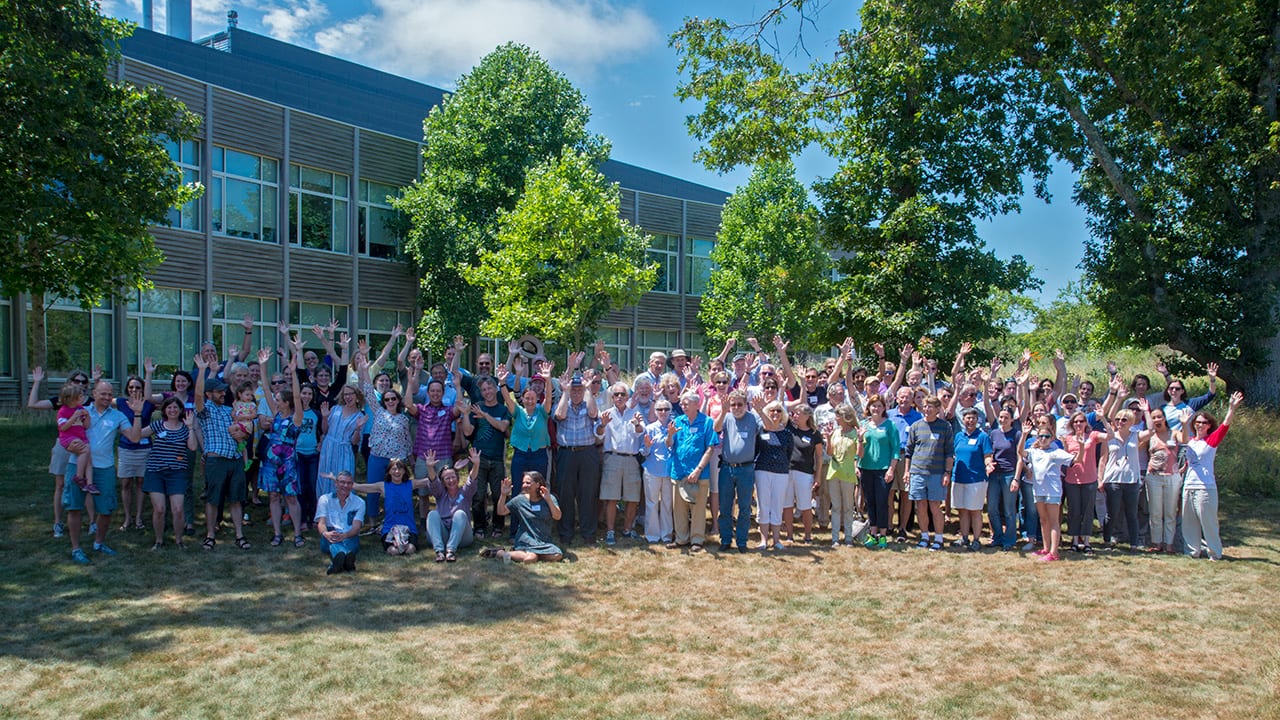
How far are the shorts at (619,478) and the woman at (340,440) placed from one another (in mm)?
2620

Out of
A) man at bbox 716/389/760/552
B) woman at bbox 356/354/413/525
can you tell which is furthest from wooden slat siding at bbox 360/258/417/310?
man at bbox 716/389/760/552

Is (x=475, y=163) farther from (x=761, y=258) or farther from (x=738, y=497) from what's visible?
(x=738, y=497)

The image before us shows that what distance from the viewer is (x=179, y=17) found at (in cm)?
3547

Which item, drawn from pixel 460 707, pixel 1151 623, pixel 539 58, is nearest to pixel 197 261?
pixel 539 58

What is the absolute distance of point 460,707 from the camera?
16.9 feet

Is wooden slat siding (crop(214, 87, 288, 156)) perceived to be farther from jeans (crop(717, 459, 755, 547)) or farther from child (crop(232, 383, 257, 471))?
jeans (crop(717, 459, 755, 547))

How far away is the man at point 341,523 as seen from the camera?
818 centimetres

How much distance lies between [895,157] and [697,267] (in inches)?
774

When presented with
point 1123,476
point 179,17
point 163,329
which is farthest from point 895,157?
point 179,17

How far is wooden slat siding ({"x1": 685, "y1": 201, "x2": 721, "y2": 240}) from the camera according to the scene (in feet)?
119

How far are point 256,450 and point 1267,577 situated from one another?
10.3m

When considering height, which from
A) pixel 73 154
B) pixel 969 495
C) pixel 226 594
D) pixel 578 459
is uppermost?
pixel 73 154

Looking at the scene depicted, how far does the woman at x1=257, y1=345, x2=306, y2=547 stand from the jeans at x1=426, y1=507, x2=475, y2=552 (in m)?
1.39

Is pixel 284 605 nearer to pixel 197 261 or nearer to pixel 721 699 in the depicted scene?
pixel 721 699
